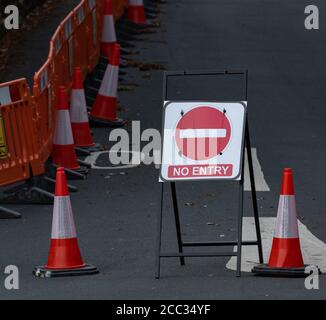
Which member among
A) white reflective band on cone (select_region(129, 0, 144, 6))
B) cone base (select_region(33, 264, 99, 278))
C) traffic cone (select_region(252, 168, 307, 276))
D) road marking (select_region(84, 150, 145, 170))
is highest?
white reflective band on cone (select_region(129, 0, 144, 6))

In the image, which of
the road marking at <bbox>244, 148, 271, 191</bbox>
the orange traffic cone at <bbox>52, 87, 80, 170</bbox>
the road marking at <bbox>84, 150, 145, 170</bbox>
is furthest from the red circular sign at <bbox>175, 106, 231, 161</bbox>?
the road marking at <bbox>84, 150, 145, 170</bbox>

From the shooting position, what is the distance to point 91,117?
Answer: 19625 mm

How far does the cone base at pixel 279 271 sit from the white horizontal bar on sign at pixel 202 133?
1042 mm

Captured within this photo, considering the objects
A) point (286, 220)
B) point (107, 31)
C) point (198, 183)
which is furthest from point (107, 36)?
point (286, 220)

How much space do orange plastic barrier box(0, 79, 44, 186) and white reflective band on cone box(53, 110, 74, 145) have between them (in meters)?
1.36

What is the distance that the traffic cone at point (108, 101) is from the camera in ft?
64.2

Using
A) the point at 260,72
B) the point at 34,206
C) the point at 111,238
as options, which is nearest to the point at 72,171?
the point at 34,206

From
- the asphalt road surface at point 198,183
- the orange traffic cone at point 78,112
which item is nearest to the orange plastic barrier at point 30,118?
the orange traffic cone at point 78,112

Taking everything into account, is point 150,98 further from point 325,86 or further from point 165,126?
point 165,126

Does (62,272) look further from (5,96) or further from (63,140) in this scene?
(63,140)

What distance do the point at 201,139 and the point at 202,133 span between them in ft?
0.15

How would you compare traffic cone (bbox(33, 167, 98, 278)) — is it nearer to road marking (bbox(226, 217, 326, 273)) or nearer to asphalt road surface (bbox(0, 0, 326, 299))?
asphalt road surface (bbox(0, 0, 326, 299))

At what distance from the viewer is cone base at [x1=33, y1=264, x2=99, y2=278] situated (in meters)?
10.6

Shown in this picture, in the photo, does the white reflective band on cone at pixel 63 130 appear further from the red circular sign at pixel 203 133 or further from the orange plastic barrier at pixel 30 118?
the red circular sign at pixel 203 133
